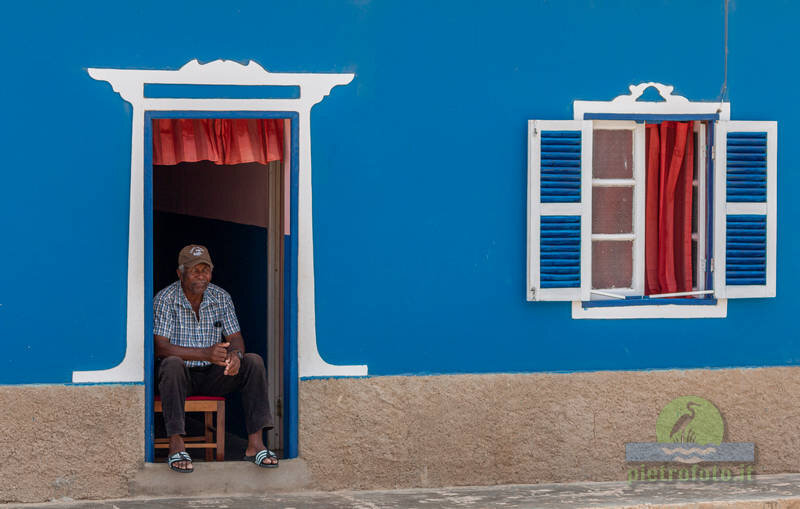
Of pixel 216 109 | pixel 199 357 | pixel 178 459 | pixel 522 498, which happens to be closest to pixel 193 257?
pixel 199 357

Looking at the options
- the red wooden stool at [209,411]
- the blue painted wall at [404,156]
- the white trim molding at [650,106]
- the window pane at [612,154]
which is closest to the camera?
the blue painted wall at [404,156]

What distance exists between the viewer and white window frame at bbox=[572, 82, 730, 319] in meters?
7.18

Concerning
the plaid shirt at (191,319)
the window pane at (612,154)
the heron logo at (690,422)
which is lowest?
the heron logo at (690,422)

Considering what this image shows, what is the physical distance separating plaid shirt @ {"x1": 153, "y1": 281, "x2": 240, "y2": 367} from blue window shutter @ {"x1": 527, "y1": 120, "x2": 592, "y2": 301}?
6.06 ft

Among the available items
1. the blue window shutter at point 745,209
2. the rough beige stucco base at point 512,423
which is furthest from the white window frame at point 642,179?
the rough beige stucco base at point 512,423

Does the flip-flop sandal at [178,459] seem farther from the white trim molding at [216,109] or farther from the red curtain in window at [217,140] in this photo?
the red curtain in window at [217,140]

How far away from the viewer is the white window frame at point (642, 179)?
7.18 m

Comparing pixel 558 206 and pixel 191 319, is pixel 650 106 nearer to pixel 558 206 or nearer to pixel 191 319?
pixel 558 206

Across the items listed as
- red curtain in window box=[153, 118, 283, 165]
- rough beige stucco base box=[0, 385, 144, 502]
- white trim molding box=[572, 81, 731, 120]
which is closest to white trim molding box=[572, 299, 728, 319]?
white trim molding box=[572, 81, 731, 120]

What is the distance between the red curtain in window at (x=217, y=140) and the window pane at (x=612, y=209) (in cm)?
198

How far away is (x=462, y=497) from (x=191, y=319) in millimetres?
1907

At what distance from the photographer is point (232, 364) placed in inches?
267

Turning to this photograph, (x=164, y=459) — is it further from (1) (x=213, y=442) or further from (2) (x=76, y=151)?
(2) (x=76, y=151)

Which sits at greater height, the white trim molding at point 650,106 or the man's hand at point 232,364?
the white trim molding at point 650,106
